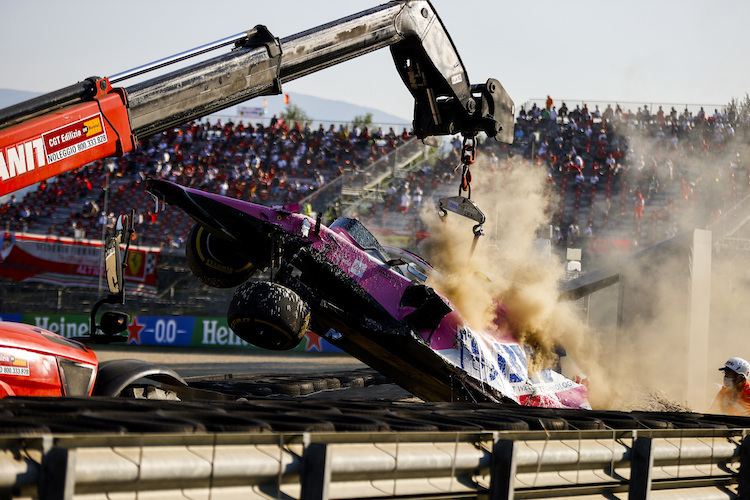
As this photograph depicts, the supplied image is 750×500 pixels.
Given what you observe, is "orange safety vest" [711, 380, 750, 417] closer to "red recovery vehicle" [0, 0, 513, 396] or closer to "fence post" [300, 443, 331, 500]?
"red recovery vehicle" [0, 0, 513, 396]

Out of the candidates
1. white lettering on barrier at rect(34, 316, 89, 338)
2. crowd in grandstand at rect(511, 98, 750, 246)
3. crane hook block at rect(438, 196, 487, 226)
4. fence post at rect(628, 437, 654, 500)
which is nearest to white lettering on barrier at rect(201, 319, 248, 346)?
white lettering on barrier at rect(34, 316, 89, 338)

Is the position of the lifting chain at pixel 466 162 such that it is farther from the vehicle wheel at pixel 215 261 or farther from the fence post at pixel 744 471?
the fence post at pixel 744 471

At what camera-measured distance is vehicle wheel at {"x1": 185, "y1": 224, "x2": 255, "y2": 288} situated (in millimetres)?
7934

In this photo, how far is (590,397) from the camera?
1131 centimetres

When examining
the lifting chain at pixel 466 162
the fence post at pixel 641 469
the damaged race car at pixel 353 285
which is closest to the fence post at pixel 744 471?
the fence post at pixel 641 469

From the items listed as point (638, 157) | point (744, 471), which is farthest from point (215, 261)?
point (638, 157)

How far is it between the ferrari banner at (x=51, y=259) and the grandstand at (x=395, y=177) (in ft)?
1.63

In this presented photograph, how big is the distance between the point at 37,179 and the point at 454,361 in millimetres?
4385

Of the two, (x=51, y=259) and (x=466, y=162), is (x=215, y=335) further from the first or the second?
(x=466, y=162)

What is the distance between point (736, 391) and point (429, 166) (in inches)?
802

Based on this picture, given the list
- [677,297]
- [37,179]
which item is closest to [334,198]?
[677,297]

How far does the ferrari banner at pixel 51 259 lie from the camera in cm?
2342

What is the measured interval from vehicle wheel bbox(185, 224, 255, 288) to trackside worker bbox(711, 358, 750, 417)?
18.7ft

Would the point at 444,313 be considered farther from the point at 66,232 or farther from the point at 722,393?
the point at 66,232
